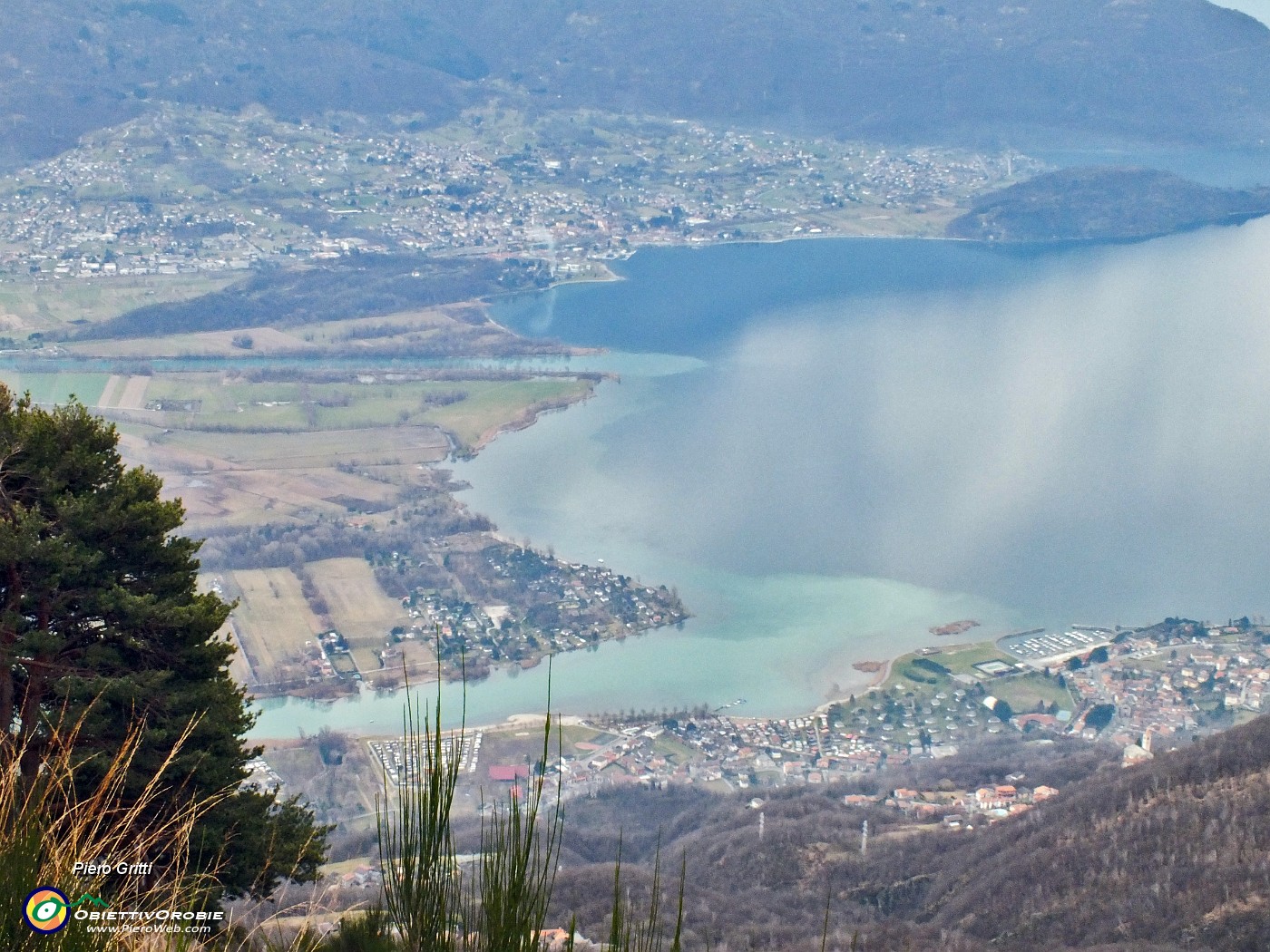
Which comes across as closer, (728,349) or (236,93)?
(728,349)

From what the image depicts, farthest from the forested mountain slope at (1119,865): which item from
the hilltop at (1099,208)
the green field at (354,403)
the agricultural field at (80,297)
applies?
the hilltop at (1099,208)

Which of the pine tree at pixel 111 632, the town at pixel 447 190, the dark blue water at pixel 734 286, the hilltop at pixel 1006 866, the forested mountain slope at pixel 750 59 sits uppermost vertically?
the forested mountain slope at pixel 750 59

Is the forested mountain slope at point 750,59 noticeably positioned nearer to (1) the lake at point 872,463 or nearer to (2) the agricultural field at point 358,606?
(1) the lake at point 872,463

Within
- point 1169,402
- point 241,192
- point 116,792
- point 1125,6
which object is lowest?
point 116,792

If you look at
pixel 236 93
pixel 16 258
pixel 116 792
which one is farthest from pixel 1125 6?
pixel 116 792

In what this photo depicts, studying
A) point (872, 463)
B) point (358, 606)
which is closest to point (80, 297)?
point (872, 463)

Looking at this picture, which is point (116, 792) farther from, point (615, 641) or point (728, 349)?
point (728, 349)

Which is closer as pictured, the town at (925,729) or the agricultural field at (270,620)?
the town at (925,729)
